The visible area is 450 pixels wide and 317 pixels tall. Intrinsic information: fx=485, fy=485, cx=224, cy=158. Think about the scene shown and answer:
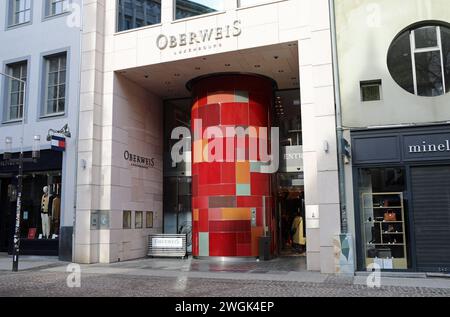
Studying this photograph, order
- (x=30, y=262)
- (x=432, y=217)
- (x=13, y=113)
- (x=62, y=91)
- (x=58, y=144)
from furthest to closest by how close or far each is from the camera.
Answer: (x=13, y=113) → (x=62, y=91) → (x=58, y=144) → (x=30, y=262) → (x=432, y=217)

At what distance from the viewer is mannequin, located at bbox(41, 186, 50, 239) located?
19.2 meters

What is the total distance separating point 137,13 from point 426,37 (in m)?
10.5

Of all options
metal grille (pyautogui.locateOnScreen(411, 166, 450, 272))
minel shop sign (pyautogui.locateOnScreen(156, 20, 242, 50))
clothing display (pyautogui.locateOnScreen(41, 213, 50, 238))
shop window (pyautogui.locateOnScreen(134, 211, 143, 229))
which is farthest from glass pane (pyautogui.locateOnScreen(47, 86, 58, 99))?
metal grille (pyautogui.locateOnScreen(411, 166, 450, 272))

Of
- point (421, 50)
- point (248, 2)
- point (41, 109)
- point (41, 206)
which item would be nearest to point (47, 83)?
point (41, 109)

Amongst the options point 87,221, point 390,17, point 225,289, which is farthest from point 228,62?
point 225,289

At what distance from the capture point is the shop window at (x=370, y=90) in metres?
14.1

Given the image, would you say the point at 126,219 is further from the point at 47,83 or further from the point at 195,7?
the point at 195,7

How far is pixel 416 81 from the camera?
1384 centimetres

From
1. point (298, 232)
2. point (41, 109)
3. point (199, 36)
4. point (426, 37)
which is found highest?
point (199, 36)

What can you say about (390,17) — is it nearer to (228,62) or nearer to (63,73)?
(228,62)

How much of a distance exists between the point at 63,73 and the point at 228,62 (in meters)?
6.91

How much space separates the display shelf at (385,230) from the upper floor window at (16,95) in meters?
14.5

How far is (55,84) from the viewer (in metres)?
19.7

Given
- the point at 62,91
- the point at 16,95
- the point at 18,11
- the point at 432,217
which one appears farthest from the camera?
the point at 18,11
